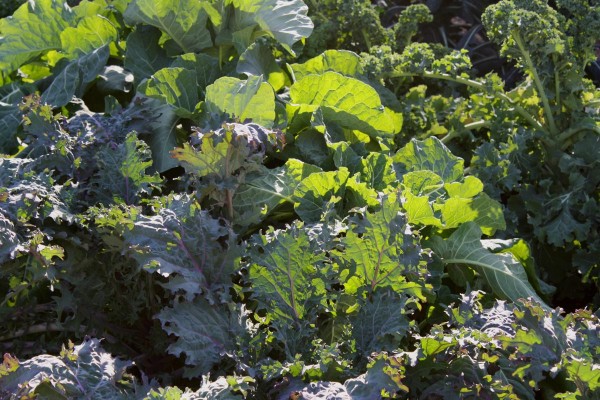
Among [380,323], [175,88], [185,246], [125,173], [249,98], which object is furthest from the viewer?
[175,88]

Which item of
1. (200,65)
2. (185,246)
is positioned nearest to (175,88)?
(200,65)

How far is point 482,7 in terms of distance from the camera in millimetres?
5238

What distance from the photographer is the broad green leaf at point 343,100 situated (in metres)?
2.80

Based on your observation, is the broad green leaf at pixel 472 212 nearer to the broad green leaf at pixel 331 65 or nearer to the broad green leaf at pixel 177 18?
the broad green leaf at pixel 331 65

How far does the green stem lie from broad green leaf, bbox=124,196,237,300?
1.58 metres

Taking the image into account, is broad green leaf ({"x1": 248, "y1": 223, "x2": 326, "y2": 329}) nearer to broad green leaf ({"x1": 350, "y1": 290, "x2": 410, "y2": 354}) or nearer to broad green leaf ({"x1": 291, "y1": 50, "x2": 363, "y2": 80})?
broad green leaf ({"x1": 350, "y1": 290, "x2": 410, "y2": 354})

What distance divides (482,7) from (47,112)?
3616mm

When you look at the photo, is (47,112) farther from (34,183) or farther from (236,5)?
(236,5)

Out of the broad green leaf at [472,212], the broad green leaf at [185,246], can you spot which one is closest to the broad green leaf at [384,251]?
the broad green leaf at [185,246]

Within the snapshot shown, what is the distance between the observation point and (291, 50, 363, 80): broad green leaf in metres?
3.17

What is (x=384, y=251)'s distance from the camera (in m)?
2.04

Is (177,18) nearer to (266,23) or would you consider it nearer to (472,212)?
(266,23)

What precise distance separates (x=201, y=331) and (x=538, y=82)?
1928 mm

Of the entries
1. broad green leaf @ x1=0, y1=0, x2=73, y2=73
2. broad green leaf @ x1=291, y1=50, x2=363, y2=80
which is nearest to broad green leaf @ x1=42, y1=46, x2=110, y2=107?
broad green leaf @ x1=0, y1=0, x2=73, y2=73
